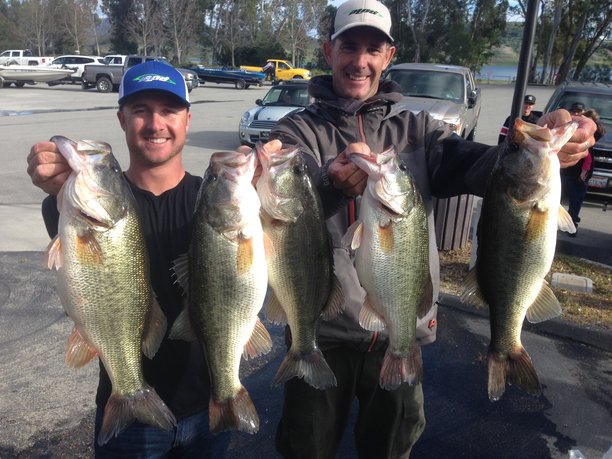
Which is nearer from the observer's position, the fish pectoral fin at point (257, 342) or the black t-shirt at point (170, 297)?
the fish pectoral fin at point (257, 342)

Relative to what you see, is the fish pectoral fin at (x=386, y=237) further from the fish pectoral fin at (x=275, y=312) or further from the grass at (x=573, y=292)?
the grass at (x=573, y=292)

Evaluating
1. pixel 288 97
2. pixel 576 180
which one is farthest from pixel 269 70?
pixel 576 180

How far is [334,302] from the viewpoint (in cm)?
244

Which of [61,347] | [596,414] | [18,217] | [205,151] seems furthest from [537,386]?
[205,151]

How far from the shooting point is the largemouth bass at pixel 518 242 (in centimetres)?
218

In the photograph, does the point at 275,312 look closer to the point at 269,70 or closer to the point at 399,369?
the point at 399,369

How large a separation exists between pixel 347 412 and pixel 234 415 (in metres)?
0.92

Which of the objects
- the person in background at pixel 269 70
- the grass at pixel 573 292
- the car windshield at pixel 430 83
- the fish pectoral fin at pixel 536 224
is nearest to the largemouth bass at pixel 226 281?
the fish pectoral fin at pixel 536 224

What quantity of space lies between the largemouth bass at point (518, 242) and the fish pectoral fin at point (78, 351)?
169 cm

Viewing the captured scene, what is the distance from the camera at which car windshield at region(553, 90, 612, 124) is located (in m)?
11.8

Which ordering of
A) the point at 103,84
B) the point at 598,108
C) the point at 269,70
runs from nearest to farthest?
the point at 598,108, the point at 103,84, the point at 269,70

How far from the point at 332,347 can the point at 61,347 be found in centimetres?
329

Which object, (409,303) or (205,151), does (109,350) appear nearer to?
(409,303)

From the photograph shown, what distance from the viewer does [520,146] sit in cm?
220
